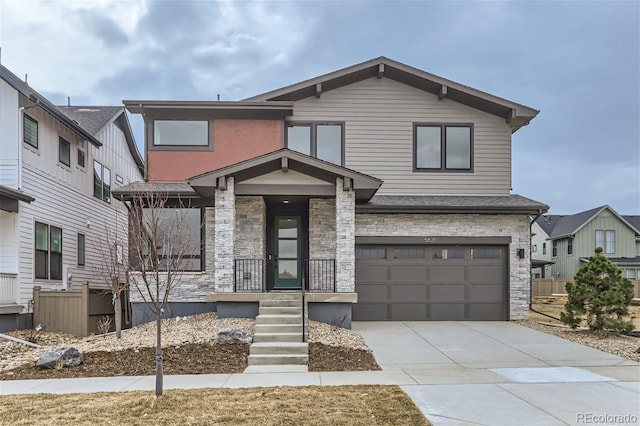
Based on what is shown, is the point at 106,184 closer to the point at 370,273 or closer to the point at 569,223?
the point at 370,273

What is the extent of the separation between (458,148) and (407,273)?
421 centimetres

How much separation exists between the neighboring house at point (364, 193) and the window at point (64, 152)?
323cm

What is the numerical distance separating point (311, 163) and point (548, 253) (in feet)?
97.2

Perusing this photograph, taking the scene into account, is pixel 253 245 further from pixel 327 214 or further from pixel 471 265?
pixel 471 265

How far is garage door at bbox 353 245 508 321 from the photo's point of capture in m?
13.8

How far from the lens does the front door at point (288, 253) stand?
14.0 m

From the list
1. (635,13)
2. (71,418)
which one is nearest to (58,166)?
(71,418)

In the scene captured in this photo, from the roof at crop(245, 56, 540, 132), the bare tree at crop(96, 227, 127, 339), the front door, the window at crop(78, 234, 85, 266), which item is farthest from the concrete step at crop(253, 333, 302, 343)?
the window at crop(78, 234, 85, 266)

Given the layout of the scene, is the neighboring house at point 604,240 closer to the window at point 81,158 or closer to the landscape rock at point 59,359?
the window at point 81,158

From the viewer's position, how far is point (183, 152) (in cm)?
1410

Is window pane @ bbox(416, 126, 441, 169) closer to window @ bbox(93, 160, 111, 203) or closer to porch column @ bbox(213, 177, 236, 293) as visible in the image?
porch column @ bbox(213, 177, 236, 293)

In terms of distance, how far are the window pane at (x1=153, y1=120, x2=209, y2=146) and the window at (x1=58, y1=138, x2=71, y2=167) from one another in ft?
10.9

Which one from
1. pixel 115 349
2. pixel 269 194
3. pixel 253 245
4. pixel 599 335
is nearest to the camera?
pixel 115 349

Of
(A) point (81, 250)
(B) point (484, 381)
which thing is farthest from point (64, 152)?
(B) point (484, 381)
